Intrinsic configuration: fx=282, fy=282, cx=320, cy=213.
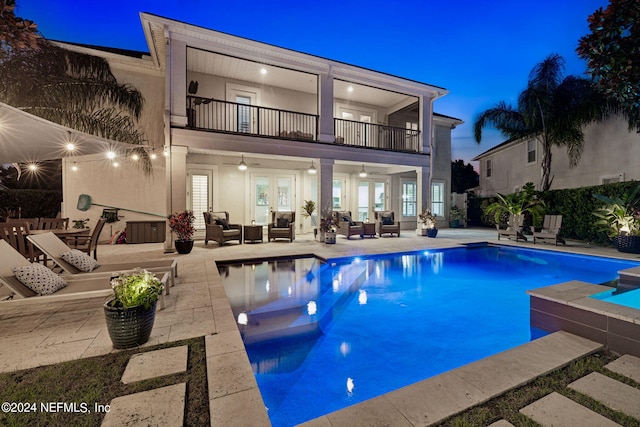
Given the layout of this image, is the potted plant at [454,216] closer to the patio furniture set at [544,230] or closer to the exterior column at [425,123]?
the patio furniture set at [544,230]

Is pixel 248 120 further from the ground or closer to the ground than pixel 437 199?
further from the ground

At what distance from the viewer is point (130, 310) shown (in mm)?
2514

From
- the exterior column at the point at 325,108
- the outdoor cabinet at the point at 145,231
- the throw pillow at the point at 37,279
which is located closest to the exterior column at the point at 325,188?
the exterior column at the point at 325,108

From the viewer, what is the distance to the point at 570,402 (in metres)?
1.83

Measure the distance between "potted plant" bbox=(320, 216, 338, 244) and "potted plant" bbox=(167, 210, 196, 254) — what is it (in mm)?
4137

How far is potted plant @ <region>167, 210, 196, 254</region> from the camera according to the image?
732 cm

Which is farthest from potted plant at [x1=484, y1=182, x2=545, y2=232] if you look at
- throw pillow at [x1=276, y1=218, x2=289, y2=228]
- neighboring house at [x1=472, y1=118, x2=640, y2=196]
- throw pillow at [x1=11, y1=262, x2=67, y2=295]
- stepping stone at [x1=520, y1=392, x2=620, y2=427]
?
throw pillow at [x1=11, y1=262, x2=67, y2=295]

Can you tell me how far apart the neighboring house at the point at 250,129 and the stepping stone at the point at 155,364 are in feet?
19.3

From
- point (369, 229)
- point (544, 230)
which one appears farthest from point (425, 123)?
point (544, 230)

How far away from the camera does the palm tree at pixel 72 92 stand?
7.67 m

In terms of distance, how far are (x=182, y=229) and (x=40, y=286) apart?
164 inches

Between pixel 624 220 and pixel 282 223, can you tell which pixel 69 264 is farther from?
pixel 624 220

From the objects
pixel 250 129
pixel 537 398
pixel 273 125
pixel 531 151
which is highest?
pixel 273 125

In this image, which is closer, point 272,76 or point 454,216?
point 272,76
